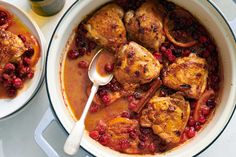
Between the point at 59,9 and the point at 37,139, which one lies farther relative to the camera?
the point at 59,9

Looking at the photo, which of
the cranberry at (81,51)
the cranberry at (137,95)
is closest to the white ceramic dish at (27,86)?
the cranberry at (81,51)

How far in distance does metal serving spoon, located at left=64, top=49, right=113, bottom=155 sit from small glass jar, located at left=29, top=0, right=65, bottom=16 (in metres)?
0.43

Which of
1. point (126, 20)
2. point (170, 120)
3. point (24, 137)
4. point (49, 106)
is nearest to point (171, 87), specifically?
point (170, 120)

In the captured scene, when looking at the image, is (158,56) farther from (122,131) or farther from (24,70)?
(24,70)

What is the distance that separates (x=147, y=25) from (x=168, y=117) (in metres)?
0.58

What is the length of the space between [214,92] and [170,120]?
347 millimetres

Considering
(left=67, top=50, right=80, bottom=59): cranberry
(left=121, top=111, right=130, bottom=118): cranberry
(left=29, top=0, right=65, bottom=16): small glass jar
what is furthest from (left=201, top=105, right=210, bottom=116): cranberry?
(left=29, top=0, right=65, bottom=16): small glass jar

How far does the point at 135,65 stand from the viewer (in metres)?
3.21

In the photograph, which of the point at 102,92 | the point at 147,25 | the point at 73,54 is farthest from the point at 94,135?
the point at 147,25

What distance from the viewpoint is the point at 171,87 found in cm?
325

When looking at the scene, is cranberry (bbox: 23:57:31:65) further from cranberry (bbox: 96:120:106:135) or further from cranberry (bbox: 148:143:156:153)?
cranberry (bbox: 148:143:156:153)

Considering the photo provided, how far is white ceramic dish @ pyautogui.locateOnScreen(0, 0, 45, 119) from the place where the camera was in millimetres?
3316

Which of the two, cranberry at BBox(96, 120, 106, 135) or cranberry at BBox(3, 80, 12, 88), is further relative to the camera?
cranberry at BBox(3, 80, 12, 88)

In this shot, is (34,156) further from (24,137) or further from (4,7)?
(4,7)
